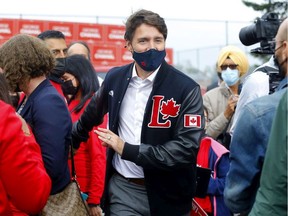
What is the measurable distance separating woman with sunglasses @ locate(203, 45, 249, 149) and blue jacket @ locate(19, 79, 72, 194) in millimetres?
2868

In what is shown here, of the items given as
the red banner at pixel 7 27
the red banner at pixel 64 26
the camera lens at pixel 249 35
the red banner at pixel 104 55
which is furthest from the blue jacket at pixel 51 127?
the red banner at pixel 64 26

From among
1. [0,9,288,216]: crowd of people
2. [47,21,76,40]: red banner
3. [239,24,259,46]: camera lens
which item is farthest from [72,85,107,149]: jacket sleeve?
[47,21,76,40]: red banner

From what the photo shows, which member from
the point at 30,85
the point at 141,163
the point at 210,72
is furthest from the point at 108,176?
the point at 210,72

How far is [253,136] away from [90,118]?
6.47 ft

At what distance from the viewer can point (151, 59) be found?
440 cm

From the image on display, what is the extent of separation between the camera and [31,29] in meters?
25.1

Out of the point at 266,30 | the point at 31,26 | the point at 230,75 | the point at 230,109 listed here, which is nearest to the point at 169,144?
the point at 266,30

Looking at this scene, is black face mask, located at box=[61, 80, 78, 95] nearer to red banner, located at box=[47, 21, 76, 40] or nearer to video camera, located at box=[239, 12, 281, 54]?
video camera, located at box=[239, 12, 281, 54]

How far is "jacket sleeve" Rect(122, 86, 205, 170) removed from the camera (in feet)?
13.6

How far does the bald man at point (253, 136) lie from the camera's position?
2939 mm

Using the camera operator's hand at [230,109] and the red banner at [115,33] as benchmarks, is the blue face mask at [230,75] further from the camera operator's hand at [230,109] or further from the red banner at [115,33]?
the red banner at [115,33]

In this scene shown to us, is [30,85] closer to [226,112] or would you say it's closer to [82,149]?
[82,149]

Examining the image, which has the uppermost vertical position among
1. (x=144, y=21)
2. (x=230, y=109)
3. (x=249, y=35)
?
(x=144, y=21)

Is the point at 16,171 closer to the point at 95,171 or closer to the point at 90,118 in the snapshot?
the point at 90,118
